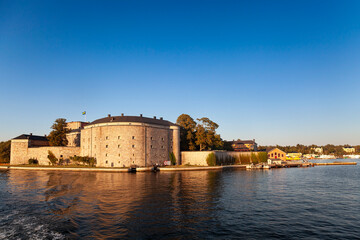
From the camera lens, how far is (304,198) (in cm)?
2634

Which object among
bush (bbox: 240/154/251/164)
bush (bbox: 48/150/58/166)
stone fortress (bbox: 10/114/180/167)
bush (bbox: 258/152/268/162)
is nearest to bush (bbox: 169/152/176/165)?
stone fortress (bbox: 10/114/180/167)

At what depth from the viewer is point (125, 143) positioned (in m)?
63.1

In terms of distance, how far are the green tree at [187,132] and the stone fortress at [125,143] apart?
6249 mm

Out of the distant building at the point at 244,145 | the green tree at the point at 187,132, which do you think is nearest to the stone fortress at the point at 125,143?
the green tree at the point at 187,132

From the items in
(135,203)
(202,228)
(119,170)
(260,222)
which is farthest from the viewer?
(119,170)

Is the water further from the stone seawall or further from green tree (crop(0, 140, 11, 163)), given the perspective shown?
green tree (crop(0, 140, 11, 163))

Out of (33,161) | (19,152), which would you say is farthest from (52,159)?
(19,152)

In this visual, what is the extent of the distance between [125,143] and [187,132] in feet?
85.1

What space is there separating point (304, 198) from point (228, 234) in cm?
1557

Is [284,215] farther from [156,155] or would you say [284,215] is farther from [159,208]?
[156,155]

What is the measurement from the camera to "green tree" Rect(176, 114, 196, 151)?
259ft

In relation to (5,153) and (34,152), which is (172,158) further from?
(5,153)

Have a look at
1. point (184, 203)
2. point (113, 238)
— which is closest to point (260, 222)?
point (184, 203)

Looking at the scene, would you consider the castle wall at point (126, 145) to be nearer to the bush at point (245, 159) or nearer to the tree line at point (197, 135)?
the tree line at point (197, 135)
